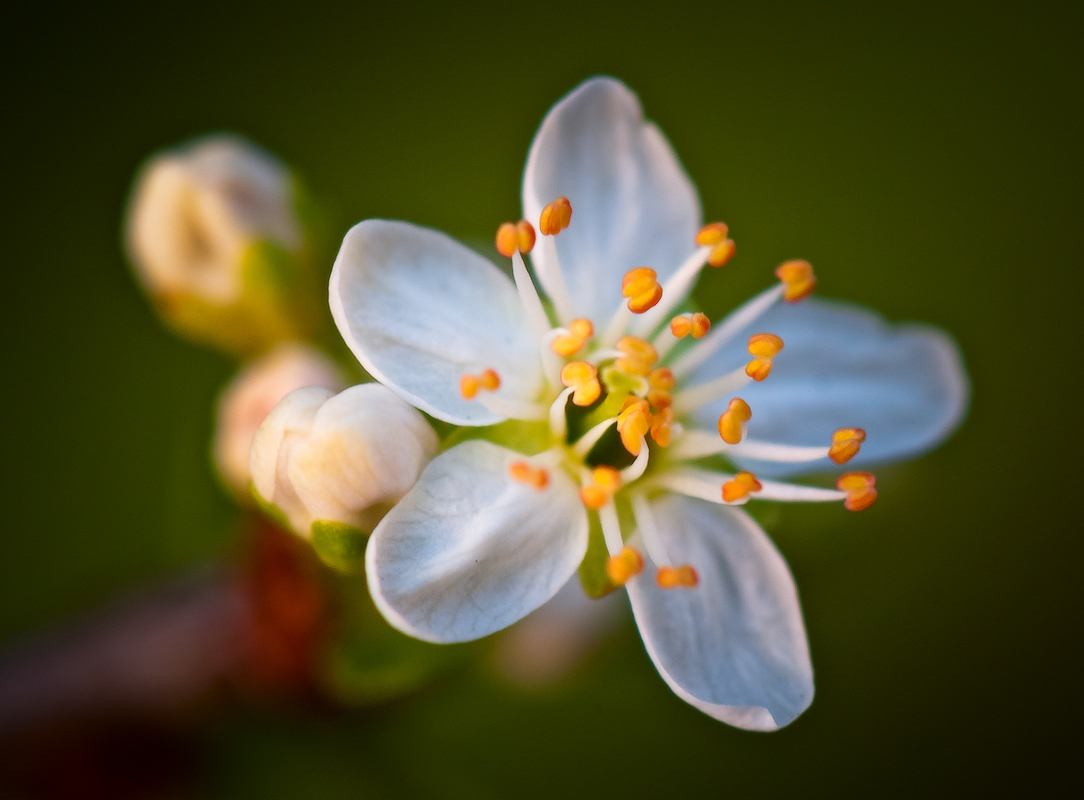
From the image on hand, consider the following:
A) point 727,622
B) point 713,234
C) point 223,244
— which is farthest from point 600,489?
point 223,244

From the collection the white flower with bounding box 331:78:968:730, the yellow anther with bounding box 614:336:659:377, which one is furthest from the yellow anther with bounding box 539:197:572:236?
the yellow anther with bounding box 614:336:659:377

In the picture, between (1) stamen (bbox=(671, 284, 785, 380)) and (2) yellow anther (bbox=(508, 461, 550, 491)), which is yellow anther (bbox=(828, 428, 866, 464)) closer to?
(1) stamen (bbox=(671, 284, 785, 380))

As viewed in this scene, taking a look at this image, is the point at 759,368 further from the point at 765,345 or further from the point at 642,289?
the point at 642,289

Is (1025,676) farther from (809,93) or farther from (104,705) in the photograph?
(104,705)

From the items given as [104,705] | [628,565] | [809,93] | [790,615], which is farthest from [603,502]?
[809,93]

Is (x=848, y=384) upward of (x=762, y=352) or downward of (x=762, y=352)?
downward
